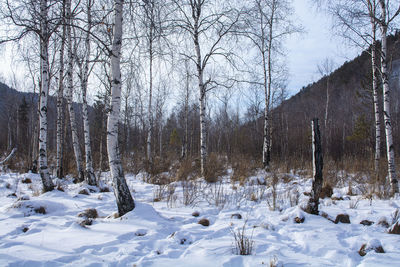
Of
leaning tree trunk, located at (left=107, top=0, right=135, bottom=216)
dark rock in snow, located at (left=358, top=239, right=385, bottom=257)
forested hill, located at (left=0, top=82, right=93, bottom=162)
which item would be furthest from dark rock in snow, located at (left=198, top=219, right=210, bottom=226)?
forested hill, located at (left=0, top=82, right=93, bottom=162)

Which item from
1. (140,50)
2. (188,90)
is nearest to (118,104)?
(140,50)

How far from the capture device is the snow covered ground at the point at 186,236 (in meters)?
2.14

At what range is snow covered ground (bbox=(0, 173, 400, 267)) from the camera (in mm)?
2139

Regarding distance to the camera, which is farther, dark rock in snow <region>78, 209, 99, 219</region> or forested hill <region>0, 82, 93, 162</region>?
forested hill <region>0, 82, 93, 162</region>

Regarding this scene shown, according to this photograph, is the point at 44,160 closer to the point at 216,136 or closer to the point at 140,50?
the point at 140,50

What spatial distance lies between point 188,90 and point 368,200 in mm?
13809

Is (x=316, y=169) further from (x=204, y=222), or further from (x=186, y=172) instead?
(x=186, y=172)

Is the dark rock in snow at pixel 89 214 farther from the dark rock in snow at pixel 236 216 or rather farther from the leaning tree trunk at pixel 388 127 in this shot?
the leaning tree trunk at pixel 388 127

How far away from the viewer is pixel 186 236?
2.79 metres

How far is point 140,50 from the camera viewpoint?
411cm

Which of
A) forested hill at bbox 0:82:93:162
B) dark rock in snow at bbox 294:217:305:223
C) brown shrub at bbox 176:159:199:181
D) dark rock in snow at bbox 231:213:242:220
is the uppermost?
forested hill at bbox 0:82:93:162

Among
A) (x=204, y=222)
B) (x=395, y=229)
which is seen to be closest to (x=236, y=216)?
(x=204, y=222)

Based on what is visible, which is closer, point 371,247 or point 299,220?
point 371,247

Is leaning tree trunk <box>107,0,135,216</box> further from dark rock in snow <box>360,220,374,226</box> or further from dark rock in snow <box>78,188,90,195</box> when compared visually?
dark rock in snow <box>360,220,374,226</box>
